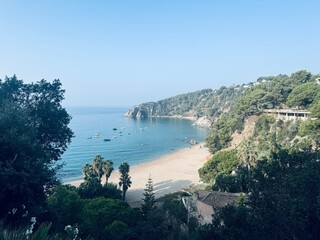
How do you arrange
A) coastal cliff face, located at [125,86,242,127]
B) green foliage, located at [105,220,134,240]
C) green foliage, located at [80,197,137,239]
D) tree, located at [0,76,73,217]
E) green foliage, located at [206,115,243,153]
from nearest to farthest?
tree, located at [0,76,73,217] → green foliage, located at [105,220,134,240] → green foliage, located at [80,197,137,239] → green foliage, located at [206,115,243,153] → coastal cliff face, located at [125,86,242,127]

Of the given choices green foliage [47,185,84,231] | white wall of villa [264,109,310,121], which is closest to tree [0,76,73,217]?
green foliage [47,185,84,231]

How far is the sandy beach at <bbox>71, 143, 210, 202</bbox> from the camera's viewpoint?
42.6 meters

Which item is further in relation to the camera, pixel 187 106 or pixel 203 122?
pixel 187 106

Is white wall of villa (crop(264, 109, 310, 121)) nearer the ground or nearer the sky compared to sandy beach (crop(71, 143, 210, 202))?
nearer the sky

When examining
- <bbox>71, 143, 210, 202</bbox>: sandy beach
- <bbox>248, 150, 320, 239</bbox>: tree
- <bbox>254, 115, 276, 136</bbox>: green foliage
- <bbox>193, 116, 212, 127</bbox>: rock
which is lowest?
<bbox>71, 143, 210, 202</bbox>: sandy beach

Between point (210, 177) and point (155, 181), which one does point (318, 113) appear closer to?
point (210, 177)

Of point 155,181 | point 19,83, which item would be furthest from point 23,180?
point 155,181

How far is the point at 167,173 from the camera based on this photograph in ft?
171

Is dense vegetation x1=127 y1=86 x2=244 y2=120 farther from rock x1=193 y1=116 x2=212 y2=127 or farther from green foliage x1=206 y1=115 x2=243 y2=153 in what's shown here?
green foliage x1=206 y1=115 x2=243 y2=153

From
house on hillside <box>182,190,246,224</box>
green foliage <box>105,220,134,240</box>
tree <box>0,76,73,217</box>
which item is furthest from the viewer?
house on hillside <box>182,190,246,224</box>

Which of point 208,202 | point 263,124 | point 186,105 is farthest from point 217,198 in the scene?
point 186,105

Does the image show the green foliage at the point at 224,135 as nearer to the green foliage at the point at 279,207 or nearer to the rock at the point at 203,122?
the green foliage at the point at 279,207

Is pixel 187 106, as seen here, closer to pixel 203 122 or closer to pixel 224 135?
pixel 203 122

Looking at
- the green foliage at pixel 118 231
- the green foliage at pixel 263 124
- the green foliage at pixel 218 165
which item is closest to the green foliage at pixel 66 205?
the green foliage at pixel 118 231
